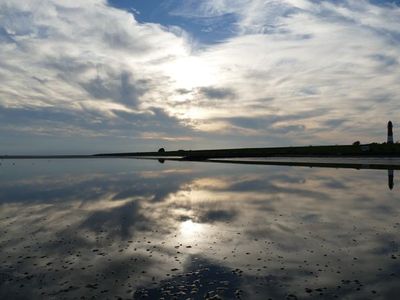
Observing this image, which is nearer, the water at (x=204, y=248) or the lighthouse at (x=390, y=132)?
the water at (x=204, y=248)

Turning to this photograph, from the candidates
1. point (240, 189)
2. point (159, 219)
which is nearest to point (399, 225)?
point (159, 219)

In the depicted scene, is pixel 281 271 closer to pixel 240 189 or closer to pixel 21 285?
pixel 21 285

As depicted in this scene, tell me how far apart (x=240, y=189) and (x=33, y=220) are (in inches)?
832

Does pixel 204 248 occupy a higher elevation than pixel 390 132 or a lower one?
lower

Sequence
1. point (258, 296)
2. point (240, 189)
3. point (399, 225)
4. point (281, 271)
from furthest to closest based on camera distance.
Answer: point (240, 189)
point (399, 225)
point (281, 271)
point (258, 296)

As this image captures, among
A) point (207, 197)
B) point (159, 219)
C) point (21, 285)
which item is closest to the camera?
point (21, 285)

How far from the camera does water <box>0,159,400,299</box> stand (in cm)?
1169

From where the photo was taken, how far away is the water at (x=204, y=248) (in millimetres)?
11688

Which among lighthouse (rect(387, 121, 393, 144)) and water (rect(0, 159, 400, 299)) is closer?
water (rect(0, 159, 400, 299))

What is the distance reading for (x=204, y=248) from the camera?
53.7 feet

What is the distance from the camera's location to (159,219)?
23234 millimetres

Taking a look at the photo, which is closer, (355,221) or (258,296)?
(258,296)

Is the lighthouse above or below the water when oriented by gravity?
above

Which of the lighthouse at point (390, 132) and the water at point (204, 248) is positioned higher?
the lighthouse at point (390, 132)
